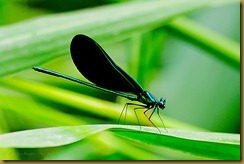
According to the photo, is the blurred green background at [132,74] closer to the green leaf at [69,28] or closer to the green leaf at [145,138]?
the green leaf at [69,28]

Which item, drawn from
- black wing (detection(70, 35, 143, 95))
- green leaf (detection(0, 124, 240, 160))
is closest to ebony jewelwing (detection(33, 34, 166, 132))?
black wing (detection(70, 35, 143, 95))

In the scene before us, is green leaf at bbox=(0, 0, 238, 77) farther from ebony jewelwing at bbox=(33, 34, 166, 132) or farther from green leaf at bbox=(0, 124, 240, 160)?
green leaf at bbox=(0, 124, 240, 160)

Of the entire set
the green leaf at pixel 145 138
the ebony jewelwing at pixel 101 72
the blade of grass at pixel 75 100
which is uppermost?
the ebony jewelwing at pixel 101 72

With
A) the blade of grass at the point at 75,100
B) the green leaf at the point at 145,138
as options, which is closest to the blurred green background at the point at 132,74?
the blade of grass at the point at 75,100

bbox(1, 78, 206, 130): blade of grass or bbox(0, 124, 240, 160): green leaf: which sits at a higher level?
bbox(1, 78, 206, 130): blade of grass

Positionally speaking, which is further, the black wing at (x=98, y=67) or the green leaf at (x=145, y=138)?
the black wing at (x=98, y=67)

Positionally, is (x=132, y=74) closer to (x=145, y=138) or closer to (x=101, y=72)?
(x=101, y=72)

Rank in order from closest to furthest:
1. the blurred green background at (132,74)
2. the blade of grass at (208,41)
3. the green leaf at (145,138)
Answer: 1. the green leaf at (145,138)
2. the blurred green background at (132,74)
3. the blade of grass at (208,41)

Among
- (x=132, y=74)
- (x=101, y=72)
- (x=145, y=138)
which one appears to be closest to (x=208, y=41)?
(x=132, y=74)
